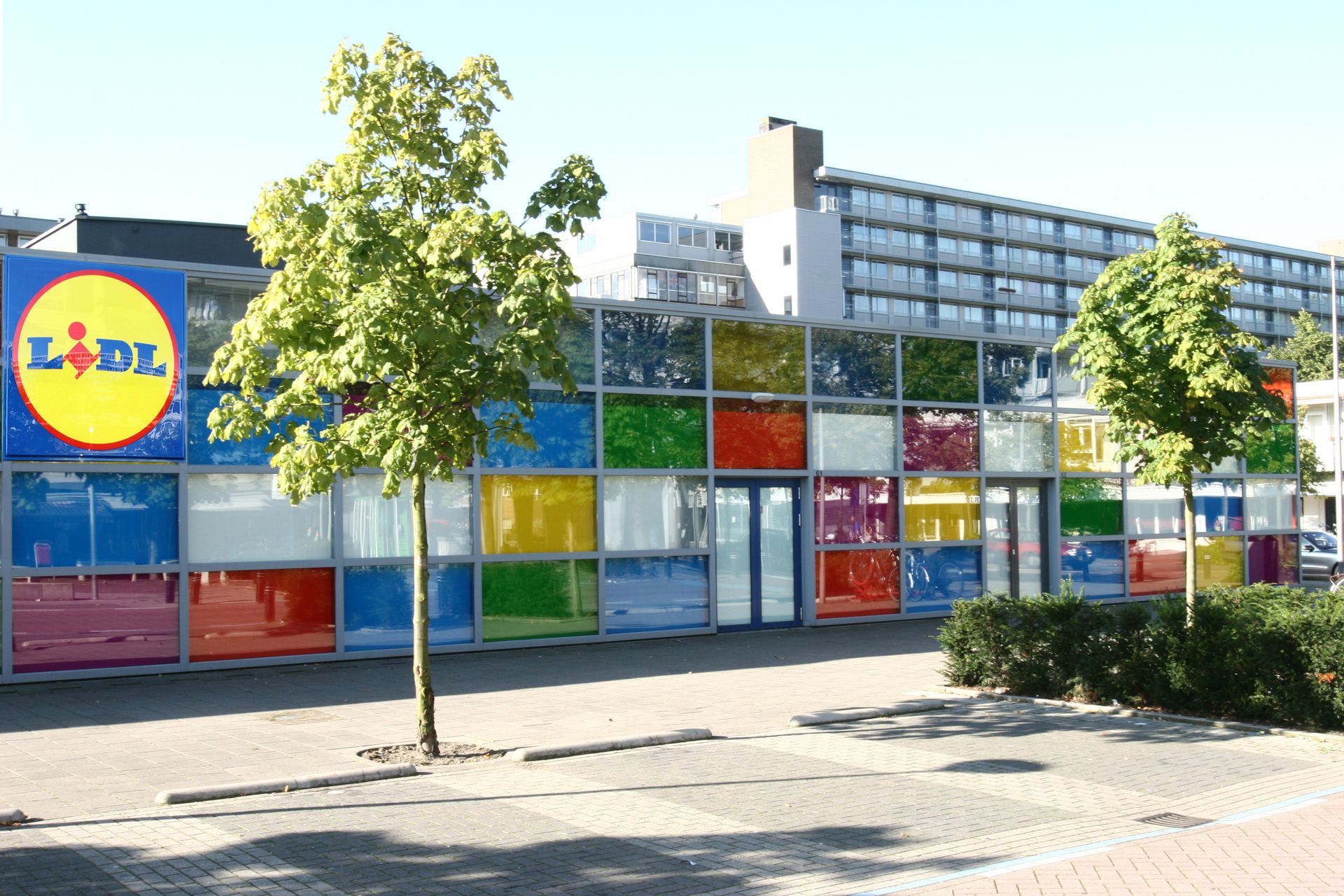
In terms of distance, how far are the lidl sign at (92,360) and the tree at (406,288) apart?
14.2 ft

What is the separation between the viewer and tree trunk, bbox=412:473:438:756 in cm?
1002

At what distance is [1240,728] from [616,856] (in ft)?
21.6

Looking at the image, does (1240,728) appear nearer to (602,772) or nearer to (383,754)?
(602,772)

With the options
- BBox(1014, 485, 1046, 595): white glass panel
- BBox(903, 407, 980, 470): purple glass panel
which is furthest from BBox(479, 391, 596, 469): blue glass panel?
BBox(1014, 485, 1046, 595): white glass panel

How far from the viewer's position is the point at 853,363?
20.6 meters

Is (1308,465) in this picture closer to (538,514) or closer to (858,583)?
(858,583)

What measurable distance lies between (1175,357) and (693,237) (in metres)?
78.8

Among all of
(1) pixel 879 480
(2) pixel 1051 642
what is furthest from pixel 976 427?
(2) pixel 1051 642

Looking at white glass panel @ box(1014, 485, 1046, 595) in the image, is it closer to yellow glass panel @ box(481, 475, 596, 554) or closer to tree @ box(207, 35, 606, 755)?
yellow glass panel @ box(481, 475, 596, 554)

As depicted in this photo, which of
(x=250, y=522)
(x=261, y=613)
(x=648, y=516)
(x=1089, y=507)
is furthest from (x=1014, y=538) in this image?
(x=250, y=522)

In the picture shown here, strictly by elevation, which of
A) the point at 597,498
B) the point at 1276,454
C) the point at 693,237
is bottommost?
the point at 597,498

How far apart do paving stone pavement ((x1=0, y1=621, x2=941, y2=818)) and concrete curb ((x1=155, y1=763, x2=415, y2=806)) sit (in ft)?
0.88

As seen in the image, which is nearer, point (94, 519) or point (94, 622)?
point (94, 622)

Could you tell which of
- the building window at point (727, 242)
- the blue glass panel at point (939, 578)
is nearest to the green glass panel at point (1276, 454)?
the blue glass panel at point (939, 578)
